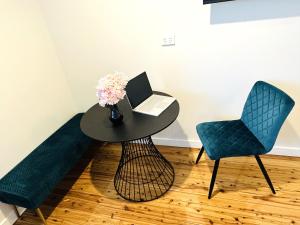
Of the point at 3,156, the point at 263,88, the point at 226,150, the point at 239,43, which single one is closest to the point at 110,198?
the point at 3,156

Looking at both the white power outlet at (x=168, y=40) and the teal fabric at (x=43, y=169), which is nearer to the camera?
the teal fabric at (x=43, y=169)

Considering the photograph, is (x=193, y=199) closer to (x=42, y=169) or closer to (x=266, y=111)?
(x=266, y=111)

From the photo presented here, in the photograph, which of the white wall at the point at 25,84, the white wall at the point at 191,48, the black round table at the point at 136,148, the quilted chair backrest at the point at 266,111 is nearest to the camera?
the quilted chair backrest at the point at 266,111

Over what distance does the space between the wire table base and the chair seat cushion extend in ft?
1.65

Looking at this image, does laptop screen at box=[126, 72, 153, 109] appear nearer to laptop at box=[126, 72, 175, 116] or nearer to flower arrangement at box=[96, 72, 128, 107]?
laptop at box=[126, 72, 175, 116]

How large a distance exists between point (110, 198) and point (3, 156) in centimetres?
94

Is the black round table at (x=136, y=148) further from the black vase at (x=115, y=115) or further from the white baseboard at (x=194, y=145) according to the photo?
Result: the white baseboard at (x=194, y=145)

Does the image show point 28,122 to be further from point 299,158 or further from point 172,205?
point 299,158

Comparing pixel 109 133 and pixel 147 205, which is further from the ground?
pixel 109 133

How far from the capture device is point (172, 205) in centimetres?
194

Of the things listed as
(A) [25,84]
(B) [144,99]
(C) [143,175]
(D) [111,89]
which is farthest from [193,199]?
(A) [25,84]

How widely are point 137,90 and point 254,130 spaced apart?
3.23 feet

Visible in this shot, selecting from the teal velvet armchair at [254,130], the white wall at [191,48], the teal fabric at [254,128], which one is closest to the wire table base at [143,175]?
the white wall at [191,48]

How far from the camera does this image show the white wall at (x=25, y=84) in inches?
78.0
